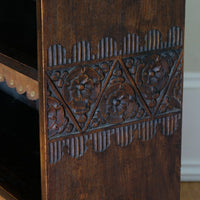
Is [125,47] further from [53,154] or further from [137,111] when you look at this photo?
[53,154]

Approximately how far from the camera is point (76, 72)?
4.19 ft

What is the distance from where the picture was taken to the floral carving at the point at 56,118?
49.4 inches

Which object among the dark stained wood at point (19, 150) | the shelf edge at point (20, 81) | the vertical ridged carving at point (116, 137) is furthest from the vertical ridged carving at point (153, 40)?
the dark stained wood at point (19, 150)

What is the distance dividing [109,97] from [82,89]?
0.29 ft

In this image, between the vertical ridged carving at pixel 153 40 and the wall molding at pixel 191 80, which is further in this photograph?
the wall molding at pixel 191 80

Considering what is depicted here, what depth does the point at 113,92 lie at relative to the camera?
4.43ft

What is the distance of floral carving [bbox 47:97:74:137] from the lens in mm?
1254

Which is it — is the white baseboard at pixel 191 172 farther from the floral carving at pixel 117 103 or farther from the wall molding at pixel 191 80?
the floral carving at pixel 117 103

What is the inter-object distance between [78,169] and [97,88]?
219 millimetres

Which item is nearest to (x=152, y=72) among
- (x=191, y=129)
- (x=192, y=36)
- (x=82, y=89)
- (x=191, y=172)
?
(x=82, y=89)

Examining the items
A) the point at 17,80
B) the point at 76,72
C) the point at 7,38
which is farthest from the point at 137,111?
the point at 7,38

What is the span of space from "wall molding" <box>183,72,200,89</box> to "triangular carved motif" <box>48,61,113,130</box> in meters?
1.16

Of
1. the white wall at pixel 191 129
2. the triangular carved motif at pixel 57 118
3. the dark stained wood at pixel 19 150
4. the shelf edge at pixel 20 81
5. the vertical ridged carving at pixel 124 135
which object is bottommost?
the white wall at pixel 191 129

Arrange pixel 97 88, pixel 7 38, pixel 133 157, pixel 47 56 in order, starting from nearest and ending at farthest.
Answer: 1. pixel 47 56
2. pixel 97 88
3. pixel 133 157
4. pixel 7 38
